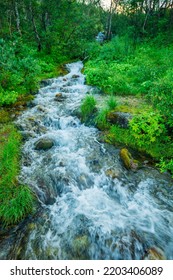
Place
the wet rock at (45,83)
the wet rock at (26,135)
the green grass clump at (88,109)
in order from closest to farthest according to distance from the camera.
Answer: the wet rock at (26,135) < the green grass clump at (88,109) < the wet rock at (45,83)

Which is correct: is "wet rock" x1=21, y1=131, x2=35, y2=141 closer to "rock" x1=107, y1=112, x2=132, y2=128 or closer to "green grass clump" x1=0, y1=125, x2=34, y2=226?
"green grass clump" x1=0, y1=125, x2=34, y2=226

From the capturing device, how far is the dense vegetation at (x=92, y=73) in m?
6.52

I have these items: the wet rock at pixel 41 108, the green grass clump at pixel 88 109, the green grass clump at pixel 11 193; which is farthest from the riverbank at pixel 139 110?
the green grass clump at pixel 11 193

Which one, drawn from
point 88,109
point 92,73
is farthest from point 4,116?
point 92,73

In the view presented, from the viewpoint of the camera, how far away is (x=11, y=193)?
5.07 m

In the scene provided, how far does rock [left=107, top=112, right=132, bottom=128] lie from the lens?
7.93 metres

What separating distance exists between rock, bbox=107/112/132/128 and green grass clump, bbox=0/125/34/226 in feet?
13.3

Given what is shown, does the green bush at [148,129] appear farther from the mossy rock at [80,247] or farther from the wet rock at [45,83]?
the wet rock at [45,83]

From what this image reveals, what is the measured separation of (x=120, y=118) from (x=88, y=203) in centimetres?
401

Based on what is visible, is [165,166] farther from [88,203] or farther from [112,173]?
[88,203]

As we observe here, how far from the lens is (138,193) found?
18.5ft

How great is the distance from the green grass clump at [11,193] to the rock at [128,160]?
3.12 meters

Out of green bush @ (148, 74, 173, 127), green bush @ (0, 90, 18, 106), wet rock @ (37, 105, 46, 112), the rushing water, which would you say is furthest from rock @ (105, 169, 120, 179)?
green bush @ (0, 90, 18, 106)

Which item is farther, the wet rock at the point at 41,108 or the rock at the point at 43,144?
the wet rock at the point at 41,108
